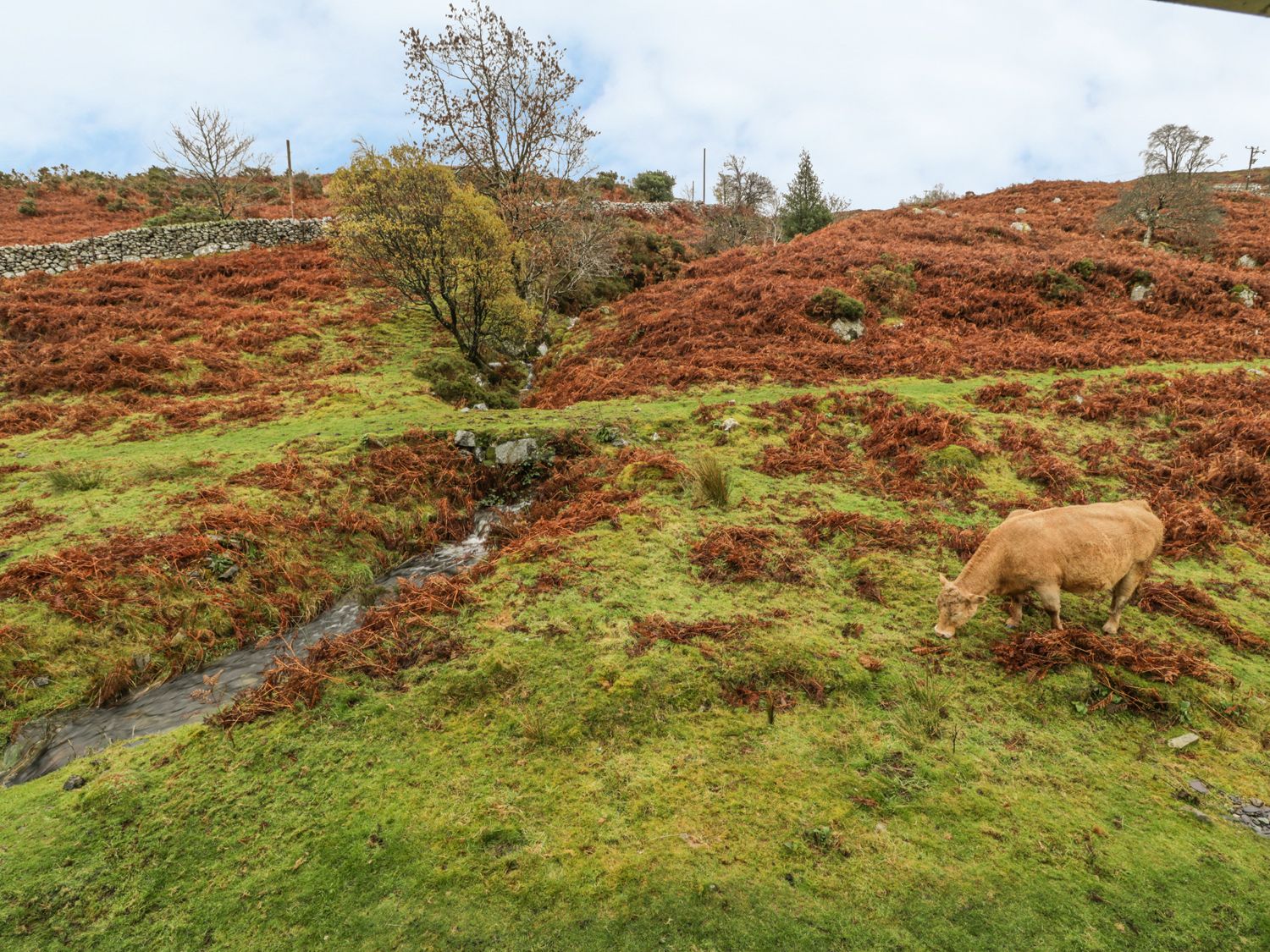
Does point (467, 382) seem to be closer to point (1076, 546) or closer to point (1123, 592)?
point (1076, 546)

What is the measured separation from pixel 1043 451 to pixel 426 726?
39.6 ft

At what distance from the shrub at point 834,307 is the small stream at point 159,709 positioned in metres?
16.8

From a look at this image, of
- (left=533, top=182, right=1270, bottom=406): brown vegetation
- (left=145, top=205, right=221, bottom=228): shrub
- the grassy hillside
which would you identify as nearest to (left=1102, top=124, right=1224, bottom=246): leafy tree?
(left=533, top=182, right=1270, bottom=406): brown vegetation

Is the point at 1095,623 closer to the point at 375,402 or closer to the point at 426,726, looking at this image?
the point at 426,726

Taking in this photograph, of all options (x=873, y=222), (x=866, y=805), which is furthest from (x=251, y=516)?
(x=873, y=222)

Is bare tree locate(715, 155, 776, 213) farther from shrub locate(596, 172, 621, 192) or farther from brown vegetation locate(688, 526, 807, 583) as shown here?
brown vegetation locate(688, 526, 807, 583)

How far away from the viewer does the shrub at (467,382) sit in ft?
56.7

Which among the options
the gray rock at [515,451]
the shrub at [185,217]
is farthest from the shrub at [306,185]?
the gray rock at [515,451]

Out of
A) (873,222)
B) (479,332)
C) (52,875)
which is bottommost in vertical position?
(52,875)

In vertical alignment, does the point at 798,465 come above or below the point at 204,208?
below

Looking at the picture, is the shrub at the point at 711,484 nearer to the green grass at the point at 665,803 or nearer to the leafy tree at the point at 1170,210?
the green grass at the point at 665,803

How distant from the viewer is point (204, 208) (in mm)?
34562

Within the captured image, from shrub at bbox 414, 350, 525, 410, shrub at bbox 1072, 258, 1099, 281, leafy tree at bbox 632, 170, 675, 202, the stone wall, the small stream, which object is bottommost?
the small stream

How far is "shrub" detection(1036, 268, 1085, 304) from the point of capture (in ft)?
64.8
